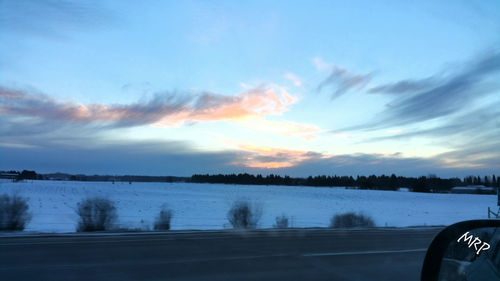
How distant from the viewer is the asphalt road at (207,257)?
7785 mm

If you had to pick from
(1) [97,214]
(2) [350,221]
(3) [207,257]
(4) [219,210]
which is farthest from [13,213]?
(4) [219,210]

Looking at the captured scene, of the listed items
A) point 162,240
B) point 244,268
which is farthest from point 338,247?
point 162,240

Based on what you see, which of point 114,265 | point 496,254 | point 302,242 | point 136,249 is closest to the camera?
point 496,254

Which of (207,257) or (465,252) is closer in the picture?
(465,252)

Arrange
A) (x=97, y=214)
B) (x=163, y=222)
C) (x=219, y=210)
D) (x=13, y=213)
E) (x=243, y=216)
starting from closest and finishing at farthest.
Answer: (x=13, y=213) < (x=97, y=214) < (x=163, y=222) < (x=243, y=216) < (x=219, y=210)

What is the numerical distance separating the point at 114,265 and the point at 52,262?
4.52 ft

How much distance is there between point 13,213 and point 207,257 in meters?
12.1

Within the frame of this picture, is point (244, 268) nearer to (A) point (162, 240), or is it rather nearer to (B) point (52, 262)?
(B) point (52, 262)

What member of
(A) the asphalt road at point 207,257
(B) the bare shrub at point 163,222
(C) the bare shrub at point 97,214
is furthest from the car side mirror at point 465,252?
(C) the bare shrub at point 97,214

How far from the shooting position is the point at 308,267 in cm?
875

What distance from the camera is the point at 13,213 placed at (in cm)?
1739

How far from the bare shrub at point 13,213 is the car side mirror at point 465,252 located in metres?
18.2

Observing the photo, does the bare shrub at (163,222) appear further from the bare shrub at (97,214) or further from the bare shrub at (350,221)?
the bare shrub at (350,221)

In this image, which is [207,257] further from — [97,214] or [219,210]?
[219,210]
